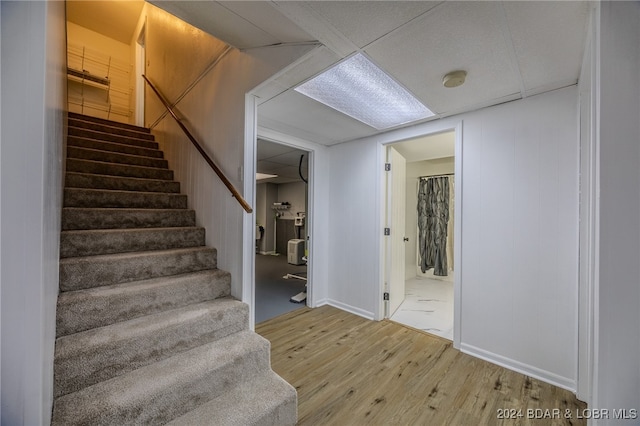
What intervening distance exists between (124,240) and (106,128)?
2167 mm

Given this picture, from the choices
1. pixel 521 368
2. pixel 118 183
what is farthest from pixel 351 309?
pixel 118 183

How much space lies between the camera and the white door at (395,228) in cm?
302

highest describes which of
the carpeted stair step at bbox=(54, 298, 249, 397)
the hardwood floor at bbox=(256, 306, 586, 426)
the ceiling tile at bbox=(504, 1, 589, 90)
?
the ceiling tile at bbox=(504, 1, 589, 90)

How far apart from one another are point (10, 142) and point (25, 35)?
270 millimetres

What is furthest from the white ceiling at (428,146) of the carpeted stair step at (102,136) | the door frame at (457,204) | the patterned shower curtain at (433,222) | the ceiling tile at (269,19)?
the carpeted stair step at (102,136)

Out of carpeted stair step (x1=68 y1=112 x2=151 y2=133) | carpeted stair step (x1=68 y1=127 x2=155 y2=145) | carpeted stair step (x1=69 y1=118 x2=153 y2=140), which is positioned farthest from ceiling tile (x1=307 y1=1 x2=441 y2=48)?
carpeted stair step (x1=68 y1=112 x2=151 y2=133)

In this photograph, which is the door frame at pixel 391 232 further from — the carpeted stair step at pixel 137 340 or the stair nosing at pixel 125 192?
the stair nosing at pixel 125 192

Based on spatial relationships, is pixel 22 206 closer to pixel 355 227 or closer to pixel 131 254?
pixel 131 254

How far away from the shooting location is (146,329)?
1.46 meters

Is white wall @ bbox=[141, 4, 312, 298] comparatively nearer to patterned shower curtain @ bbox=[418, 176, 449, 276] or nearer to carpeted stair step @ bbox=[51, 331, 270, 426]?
carpeted stair step @ bbox=[51, 331, 270, 426]

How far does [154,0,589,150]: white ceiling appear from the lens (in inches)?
47.2

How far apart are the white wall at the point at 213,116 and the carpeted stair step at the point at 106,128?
1.18 ft

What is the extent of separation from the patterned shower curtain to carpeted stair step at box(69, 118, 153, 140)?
4.73m

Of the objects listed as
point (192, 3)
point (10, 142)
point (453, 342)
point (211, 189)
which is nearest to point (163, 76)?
point (211, 189)
